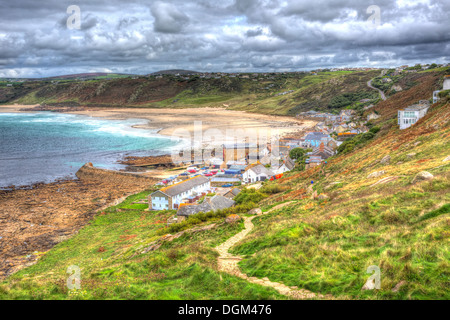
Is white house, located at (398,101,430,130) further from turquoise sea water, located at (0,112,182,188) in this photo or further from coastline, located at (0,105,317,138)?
turquoise sea water, located at (0,112,182,188)

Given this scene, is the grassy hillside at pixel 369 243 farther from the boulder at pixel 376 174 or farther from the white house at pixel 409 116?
the white house at pixel 409 116

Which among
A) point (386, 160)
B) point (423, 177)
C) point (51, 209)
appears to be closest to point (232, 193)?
point (386, 160)

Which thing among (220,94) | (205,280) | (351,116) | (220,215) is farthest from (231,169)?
(220,94)

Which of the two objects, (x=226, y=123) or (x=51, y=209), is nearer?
(x=51, y=209)

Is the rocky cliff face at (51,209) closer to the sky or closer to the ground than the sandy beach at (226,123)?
closer to the ground

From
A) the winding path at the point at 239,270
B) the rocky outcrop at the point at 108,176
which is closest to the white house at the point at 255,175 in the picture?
the rocky outcrop at the point at 108,176

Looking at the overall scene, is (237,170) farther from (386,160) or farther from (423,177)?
(423,177)
